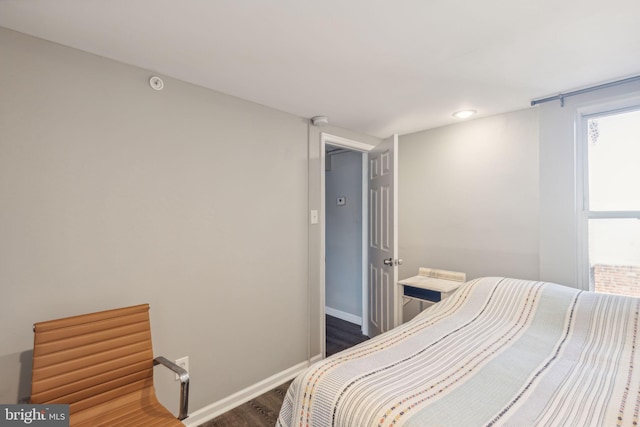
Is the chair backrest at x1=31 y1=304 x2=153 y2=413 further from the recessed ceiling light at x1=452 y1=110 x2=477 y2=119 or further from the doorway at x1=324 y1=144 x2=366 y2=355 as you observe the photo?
the recessed ceiling light at x1=452 y1=110 x2=477 y2=119

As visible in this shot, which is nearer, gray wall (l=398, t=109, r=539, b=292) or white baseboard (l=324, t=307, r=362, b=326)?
gray wall (l=398, t=109, r=539, b=292)

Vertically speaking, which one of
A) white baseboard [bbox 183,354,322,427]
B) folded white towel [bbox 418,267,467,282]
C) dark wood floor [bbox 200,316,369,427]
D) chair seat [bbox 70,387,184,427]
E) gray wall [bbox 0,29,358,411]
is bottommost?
dark wood floor [bbox 200,316,369,427]

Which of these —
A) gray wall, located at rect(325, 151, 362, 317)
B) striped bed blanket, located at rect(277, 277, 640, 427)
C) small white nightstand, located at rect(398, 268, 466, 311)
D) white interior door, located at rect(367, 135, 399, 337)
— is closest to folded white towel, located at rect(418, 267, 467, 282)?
small white nightstand, located at rect(398, 268, 466, 311)

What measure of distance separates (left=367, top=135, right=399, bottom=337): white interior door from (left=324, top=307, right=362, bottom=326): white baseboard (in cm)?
41

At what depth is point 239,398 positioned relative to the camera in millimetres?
2248

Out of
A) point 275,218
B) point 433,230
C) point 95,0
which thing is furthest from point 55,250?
point 433,230

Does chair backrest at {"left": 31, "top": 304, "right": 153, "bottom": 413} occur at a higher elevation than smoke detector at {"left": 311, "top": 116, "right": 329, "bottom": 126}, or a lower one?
lower

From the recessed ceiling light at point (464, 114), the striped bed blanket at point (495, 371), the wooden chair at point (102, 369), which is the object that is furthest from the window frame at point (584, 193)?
the wooden chair at point (102, 369)


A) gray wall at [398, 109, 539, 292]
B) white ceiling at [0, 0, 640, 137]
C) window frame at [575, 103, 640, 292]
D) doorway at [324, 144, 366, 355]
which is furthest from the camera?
doorway at [324, 144, 366, 355]

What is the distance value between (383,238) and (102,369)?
233cm

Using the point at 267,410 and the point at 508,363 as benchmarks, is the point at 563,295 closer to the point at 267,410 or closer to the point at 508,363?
the point at 508,363

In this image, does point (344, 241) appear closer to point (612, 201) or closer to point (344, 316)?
point (344, 316)

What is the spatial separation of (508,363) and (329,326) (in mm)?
2561

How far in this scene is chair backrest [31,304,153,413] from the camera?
4.38 ft
